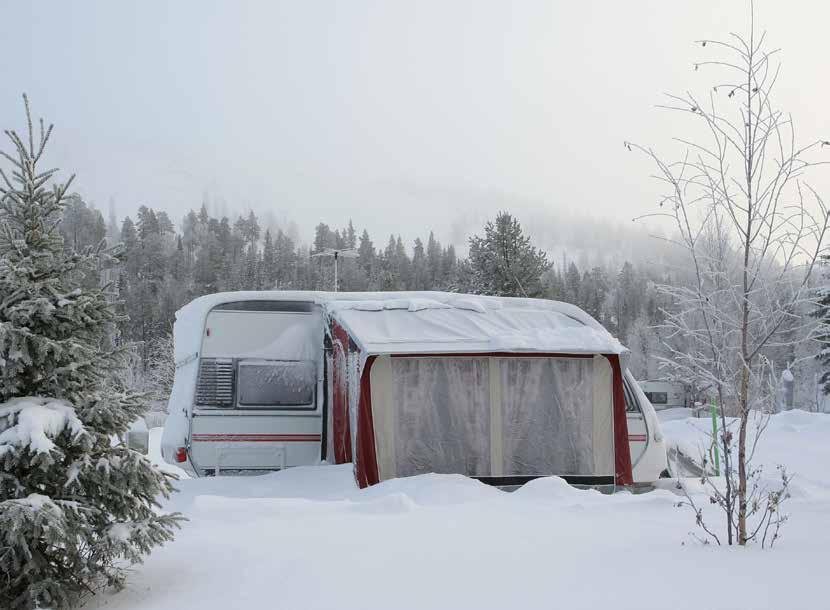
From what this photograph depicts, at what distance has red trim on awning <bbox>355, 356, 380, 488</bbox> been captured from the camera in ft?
26.4

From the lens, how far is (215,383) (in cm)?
936

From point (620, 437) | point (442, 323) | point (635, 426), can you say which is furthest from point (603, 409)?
point (442, 323)

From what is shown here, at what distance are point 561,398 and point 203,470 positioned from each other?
13.7 feet

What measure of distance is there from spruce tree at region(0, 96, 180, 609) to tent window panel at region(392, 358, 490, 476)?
172 inches

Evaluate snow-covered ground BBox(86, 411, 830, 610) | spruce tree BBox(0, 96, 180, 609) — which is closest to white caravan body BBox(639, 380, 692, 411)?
snow-covered ground BBox(86, 411, 830, 610)

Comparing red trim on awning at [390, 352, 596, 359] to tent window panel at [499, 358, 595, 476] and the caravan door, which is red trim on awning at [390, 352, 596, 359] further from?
the caravan door

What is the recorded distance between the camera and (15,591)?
12.3 ft

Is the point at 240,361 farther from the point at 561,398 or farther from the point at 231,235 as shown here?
the point at 231,235

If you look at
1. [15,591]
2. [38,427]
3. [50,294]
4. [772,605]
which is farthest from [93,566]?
[772,605]

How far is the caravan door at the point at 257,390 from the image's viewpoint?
920cm

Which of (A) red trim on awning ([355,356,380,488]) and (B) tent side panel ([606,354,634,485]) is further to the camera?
(B) tent side panel ([606,354,634,485])

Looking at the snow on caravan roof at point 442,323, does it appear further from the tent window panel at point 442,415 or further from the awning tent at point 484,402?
the tent window panel at point 442,415

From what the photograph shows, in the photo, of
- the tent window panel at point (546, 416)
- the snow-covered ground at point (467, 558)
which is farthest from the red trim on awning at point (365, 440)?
the tent window panel at point (546, 416)

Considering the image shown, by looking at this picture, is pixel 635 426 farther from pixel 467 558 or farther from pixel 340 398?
pixel 467 558
